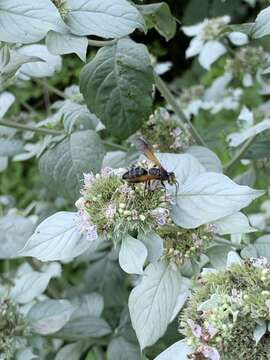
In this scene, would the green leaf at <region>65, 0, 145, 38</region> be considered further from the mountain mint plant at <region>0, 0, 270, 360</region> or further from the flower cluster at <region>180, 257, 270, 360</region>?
the flower cluster at <region>180, 257, 270, 360</region>

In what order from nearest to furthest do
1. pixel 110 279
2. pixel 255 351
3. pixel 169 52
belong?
pixel 255 351, pixel 110 279, pixel 169 52

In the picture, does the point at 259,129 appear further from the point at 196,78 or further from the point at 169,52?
the point at 169,52

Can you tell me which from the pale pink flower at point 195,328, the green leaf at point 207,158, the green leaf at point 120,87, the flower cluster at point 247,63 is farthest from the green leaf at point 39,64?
the pale pink flower at point 195,328

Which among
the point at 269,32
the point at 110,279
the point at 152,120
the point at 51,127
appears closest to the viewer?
the point at 269,32

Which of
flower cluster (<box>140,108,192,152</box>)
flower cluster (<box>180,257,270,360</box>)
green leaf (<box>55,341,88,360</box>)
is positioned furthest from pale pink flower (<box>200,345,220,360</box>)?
green leaf (<box>55,341,88,360</box>)

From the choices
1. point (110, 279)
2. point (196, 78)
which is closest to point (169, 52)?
point (196, 78)

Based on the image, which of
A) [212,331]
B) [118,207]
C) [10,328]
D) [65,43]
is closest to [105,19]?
[65,43]
